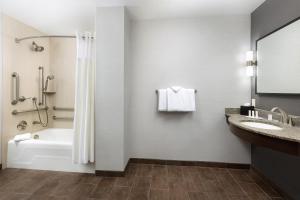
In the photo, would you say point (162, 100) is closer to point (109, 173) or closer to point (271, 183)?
point (109, 173)

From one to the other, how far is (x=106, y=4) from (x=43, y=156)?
2309mm

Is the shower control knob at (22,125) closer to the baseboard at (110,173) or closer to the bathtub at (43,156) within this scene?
the bathtub at (43,156)

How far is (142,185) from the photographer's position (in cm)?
227

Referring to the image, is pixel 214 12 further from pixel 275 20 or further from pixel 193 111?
pixel 193 111

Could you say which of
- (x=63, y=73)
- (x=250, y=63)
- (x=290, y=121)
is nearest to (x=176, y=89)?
(x=250, y=63)

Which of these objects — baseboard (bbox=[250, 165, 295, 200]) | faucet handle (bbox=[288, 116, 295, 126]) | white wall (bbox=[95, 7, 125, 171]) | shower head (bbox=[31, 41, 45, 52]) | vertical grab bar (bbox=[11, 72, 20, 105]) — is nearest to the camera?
faucet handle (bbox=[288, 116, 295, 126])

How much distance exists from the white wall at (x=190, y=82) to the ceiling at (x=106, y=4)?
7.3 inches

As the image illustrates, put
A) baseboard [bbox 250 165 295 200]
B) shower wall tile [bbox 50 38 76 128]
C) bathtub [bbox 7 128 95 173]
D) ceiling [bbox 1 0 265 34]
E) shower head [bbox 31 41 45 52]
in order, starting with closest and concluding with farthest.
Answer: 1. baseboard [bbox 250 165 295 200]
2. ceiling [bbox 1 0 265 34]
3. bathtub [bbox 7 128 95 173]
4. shower head [bbox 31 41 45 52]
5. shower wall tile [bbox 50 38 76 128]

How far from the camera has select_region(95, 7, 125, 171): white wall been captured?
2.48 meters

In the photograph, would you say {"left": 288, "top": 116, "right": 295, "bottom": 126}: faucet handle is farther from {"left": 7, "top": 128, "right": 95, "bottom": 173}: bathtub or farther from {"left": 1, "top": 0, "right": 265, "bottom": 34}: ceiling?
{"left": 7, "top": 128, "right": 95, "bottom": 173}: bathtub

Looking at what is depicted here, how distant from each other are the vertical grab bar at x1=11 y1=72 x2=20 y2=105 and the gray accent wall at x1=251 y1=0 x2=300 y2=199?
3.60 m

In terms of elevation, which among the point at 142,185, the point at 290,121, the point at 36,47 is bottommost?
the point at 142,185

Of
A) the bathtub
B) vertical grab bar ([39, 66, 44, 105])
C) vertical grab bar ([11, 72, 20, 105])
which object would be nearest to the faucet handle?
the bathtub

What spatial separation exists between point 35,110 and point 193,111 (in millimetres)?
2806
